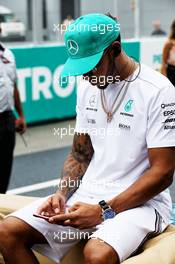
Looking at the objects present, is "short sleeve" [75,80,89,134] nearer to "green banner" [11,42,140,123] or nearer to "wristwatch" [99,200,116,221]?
"wristwatch" [99,200,116,221]

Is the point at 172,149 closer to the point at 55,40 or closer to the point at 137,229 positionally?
the point at 137,229

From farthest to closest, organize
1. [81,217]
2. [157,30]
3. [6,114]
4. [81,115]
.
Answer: [157,30] < [6,114] < [81,115] < [81,217]

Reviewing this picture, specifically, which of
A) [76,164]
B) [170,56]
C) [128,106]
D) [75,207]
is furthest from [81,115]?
[170,56]

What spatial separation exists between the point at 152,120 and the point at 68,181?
2.19ft

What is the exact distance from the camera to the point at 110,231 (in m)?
3.34

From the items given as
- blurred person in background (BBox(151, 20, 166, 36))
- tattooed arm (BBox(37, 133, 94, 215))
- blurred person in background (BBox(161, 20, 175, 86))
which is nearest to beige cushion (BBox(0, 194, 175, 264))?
tattooed arm (BBox(37, 133, 94, 215))

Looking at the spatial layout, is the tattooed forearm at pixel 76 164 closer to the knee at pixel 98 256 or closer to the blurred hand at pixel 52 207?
the blurred hand at pixel 52 207

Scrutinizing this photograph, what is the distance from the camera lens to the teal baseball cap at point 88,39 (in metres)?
3.46

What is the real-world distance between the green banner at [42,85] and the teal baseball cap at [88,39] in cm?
783

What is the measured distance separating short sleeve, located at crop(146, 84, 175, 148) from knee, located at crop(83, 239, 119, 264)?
578 mm

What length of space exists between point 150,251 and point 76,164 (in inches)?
32.3

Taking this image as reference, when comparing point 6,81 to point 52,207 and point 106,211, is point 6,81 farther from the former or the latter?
point 106,211

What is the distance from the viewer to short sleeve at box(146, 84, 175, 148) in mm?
3447

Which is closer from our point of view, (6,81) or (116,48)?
(116,48)
